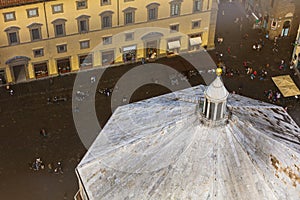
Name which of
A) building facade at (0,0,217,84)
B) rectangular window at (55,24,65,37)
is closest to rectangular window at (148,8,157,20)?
building facade at (0,0,217,84)

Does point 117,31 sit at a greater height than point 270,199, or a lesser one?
greater

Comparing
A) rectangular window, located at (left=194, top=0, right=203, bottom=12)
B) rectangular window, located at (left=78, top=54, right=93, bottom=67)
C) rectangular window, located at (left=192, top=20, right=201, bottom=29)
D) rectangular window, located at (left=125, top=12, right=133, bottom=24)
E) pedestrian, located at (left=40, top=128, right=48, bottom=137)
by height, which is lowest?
pedestrian, located at (left=40, top=128, right=48, bottom=137)

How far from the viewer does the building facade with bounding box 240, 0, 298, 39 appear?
80.8 m

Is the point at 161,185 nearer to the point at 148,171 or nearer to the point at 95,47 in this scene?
the point at 148,171

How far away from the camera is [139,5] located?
234ft

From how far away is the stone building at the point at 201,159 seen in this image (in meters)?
38.9

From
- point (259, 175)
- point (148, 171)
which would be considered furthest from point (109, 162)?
point (259, 175)

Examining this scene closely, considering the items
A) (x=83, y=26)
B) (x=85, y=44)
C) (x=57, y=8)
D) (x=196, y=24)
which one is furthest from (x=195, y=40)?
(x=57, y=8)

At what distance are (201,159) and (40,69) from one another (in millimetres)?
39256

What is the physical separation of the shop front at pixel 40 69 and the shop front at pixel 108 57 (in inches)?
303

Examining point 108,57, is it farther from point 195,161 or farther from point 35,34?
point 195,161

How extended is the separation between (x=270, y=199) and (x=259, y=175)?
1.80m

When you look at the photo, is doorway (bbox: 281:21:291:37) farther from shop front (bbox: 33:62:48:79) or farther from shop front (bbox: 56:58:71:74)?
shop front (bbox: 33:62:48:79)

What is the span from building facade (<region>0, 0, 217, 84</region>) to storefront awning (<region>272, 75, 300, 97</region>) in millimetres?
11950
